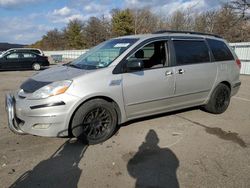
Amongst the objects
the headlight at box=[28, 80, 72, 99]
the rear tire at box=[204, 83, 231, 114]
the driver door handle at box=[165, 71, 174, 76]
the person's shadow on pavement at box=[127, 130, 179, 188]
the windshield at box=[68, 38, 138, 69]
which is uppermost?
the windshield at box=[68, 38, 138, 69]

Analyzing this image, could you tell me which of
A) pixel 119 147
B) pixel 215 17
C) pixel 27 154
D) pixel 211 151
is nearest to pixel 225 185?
pixel 211 151

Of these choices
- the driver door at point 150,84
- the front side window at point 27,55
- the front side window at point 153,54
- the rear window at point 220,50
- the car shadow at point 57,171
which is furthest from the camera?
the front side window at point 27,55

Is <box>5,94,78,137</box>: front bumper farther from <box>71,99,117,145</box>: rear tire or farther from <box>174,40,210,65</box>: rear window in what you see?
<box>174,40,210,65</box>: rear window

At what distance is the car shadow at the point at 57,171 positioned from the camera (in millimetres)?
3057

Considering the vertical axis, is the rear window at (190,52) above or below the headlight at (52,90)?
above

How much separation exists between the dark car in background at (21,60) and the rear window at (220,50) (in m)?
16.3

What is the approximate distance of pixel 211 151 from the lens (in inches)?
155

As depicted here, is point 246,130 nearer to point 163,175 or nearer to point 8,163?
point 163,175

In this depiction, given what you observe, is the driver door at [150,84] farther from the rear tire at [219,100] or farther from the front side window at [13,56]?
the front side window at [13,56]

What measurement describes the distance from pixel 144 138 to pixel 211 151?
114cm

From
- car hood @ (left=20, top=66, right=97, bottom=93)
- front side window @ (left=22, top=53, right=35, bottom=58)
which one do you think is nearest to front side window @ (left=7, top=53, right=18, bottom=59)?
front side window @ (left=22, top=53, right=35, bottom=58)

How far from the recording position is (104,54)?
4.76m

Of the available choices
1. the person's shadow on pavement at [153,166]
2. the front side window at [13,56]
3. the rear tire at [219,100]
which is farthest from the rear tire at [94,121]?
the front side window at [13,56]

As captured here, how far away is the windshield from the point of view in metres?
4.41
